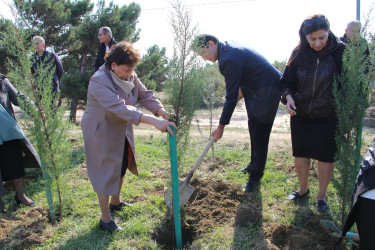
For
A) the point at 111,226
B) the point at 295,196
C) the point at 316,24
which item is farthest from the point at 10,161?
the point at 316,24

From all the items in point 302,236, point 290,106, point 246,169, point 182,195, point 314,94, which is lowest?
point 302,236

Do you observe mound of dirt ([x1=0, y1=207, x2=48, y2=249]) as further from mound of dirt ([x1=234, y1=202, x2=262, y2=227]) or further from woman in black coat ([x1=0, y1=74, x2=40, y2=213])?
mound of dirt ([x1=234, y1=202, x2=262, y2=227])

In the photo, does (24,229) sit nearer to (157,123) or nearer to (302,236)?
(157,123)

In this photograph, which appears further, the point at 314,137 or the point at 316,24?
the point at 314,137

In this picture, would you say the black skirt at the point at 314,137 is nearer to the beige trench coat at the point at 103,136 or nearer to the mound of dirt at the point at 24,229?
the beige trench coat at the point at 103,136

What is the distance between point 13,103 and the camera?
396cm

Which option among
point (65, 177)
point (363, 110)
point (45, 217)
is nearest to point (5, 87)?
point (65, 177)

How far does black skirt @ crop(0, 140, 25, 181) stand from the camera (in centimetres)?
379

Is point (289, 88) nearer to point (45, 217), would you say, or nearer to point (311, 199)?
point (311, 199)

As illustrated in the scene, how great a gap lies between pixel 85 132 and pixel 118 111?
1.83ft

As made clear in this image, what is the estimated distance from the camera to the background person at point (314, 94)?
10.1 feet

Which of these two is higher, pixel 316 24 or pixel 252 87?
pixel 316 24

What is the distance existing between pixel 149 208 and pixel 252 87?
2.10 meters

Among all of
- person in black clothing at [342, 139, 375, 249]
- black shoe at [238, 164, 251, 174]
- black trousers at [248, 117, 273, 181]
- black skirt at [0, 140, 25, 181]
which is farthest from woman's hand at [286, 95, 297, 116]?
black skirt at [0, 140, 25, 181]
